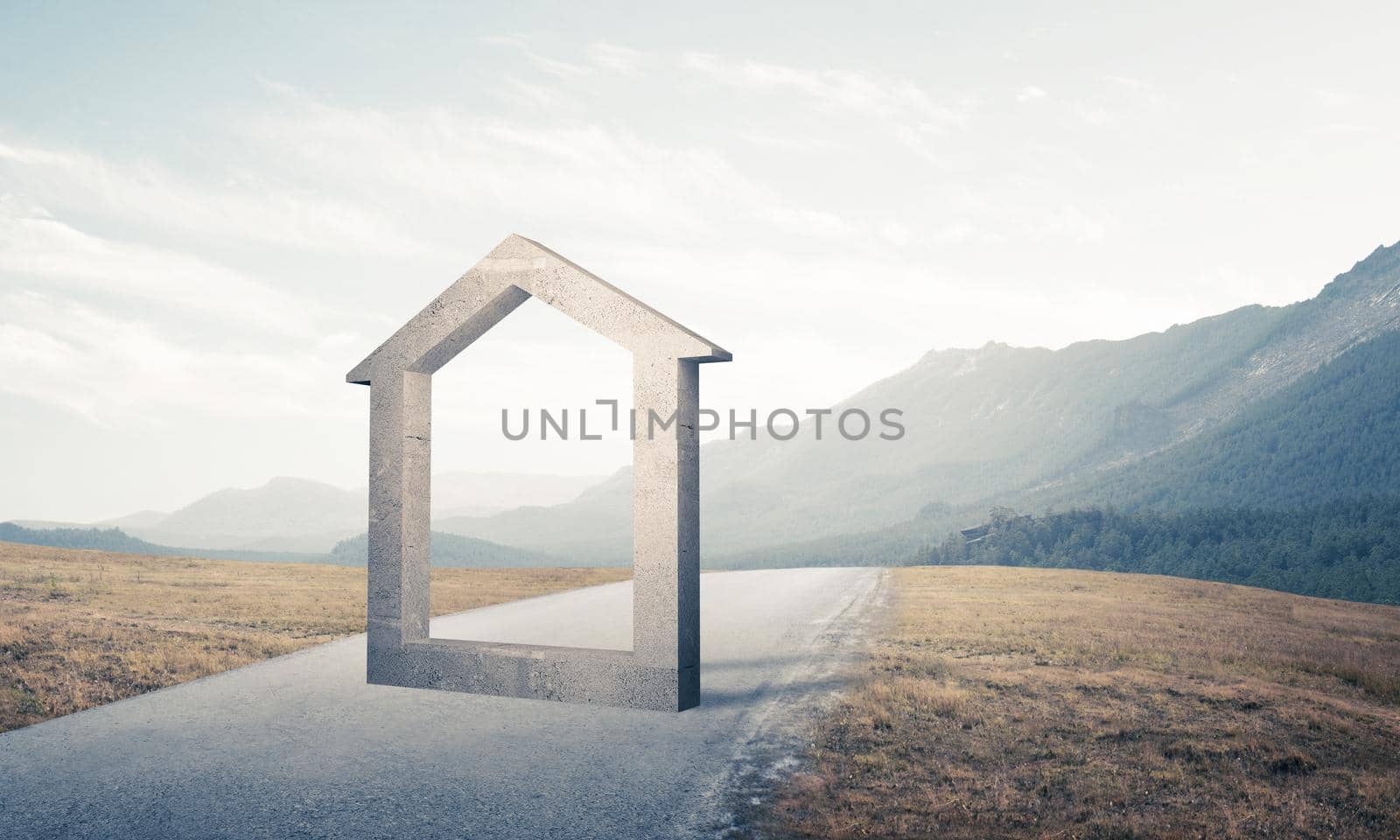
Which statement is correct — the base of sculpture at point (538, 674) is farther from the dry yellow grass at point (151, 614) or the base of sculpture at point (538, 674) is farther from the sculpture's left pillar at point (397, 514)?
the dry yellow grass at point (151, 614)

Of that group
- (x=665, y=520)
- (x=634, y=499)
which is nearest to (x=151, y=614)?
(x=665, y=520)

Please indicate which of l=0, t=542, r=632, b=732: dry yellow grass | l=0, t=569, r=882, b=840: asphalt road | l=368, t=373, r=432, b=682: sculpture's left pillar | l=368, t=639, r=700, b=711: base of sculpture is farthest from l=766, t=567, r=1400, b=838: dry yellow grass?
l=0, t=542, r=632, b=732: dry yellow grass

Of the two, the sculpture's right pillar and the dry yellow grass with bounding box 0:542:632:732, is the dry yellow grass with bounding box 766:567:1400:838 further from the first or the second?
the dry yellow grass with bounding box 0:542:632:732

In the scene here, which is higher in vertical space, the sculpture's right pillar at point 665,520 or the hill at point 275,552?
the sculpture's right pillar at point 665,520

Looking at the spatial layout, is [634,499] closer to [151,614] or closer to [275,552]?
[151,614]

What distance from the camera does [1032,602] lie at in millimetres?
24406

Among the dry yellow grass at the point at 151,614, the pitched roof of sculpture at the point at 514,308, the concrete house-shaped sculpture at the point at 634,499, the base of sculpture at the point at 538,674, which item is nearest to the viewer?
the base of sculpture at the point at 538,674

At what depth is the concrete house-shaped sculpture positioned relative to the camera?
11.1 metres

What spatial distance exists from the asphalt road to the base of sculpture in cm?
21

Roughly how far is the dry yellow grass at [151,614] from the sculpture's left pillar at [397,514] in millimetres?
2925

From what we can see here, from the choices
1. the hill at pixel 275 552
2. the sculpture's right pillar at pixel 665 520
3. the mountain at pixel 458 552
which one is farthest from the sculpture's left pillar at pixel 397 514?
the mountain at pixel 458 552

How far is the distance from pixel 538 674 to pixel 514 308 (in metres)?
5.02

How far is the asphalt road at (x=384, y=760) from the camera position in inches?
276

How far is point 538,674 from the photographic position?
11492mm
